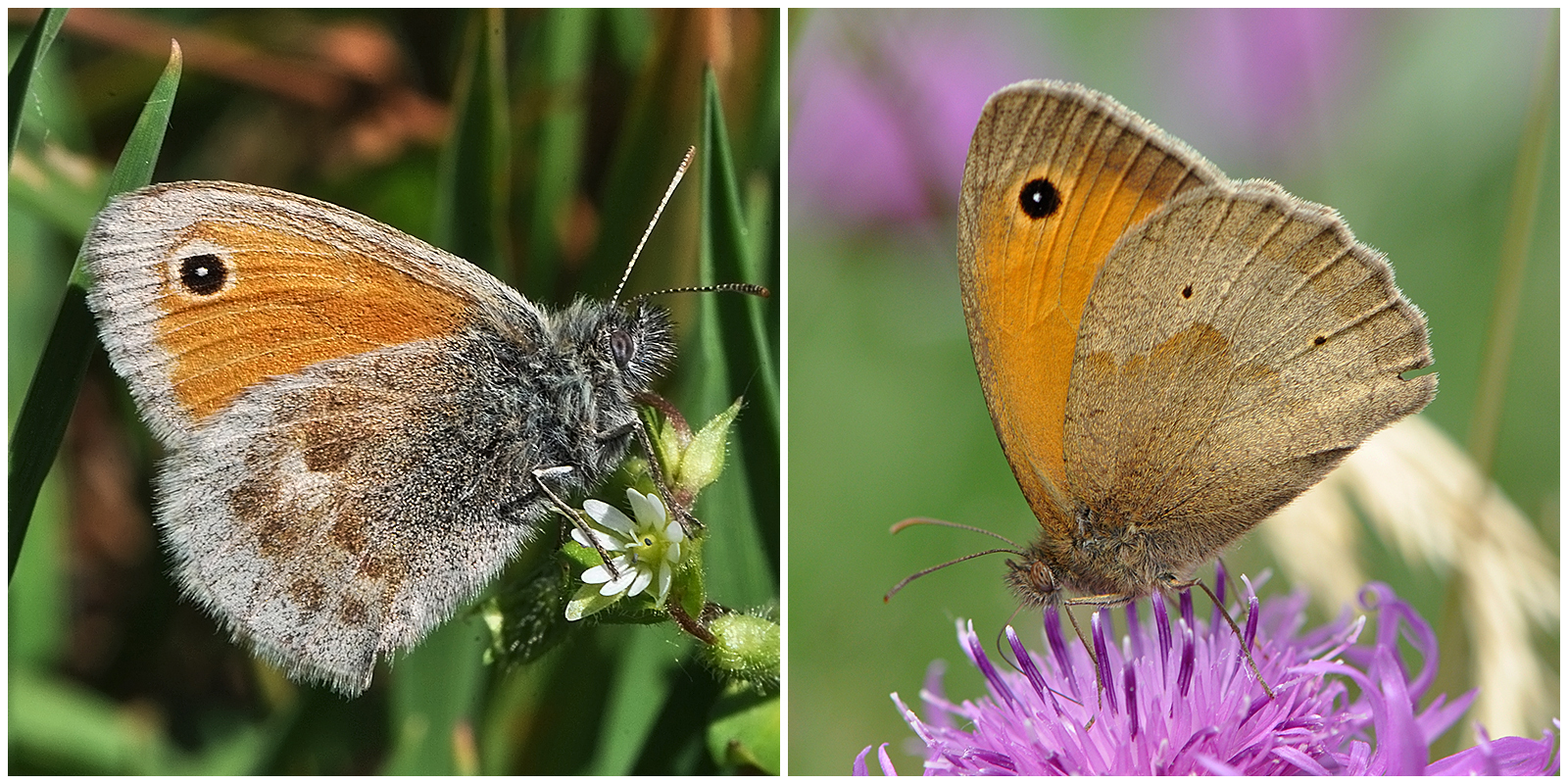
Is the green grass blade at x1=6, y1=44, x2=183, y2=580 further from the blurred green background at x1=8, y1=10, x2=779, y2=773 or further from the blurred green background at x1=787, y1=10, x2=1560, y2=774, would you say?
the blurred green background at x1=787, y1=10, x2=1560, y2=774

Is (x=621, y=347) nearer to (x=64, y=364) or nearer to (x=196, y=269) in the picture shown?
(x=196, y=269)

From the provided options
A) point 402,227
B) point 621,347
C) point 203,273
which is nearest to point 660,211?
point 621,347

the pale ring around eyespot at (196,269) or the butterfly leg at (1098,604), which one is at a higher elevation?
the pale ring around eyespot at (196,269)

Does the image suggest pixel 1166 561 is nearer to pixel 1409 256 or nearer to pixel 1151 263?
pixel 1151 263

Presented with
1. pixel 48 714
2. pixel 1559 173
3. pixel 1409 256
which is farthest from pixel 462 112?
pixel 1409 256

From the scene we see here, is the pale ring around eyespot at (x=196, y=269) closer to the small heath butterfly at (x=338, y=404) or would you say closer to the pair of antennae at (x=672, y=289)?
the small heath butterfly at (x=338, y=404)

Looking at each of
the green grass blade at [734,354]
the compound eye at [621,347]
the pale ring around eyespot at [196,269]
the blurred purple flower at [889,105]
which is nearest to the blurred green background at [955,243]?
the blurred purple flower at [889,105]

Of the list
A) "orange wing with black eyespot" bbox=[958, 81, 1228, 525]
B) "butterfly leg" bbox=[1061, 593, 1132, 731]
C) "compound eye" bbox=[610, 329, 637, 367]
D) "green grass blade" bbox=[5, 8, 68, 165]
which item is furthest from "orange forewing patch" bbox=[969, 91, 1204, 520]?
"green grass blade" bbox=[5, 8, 68, 165]
